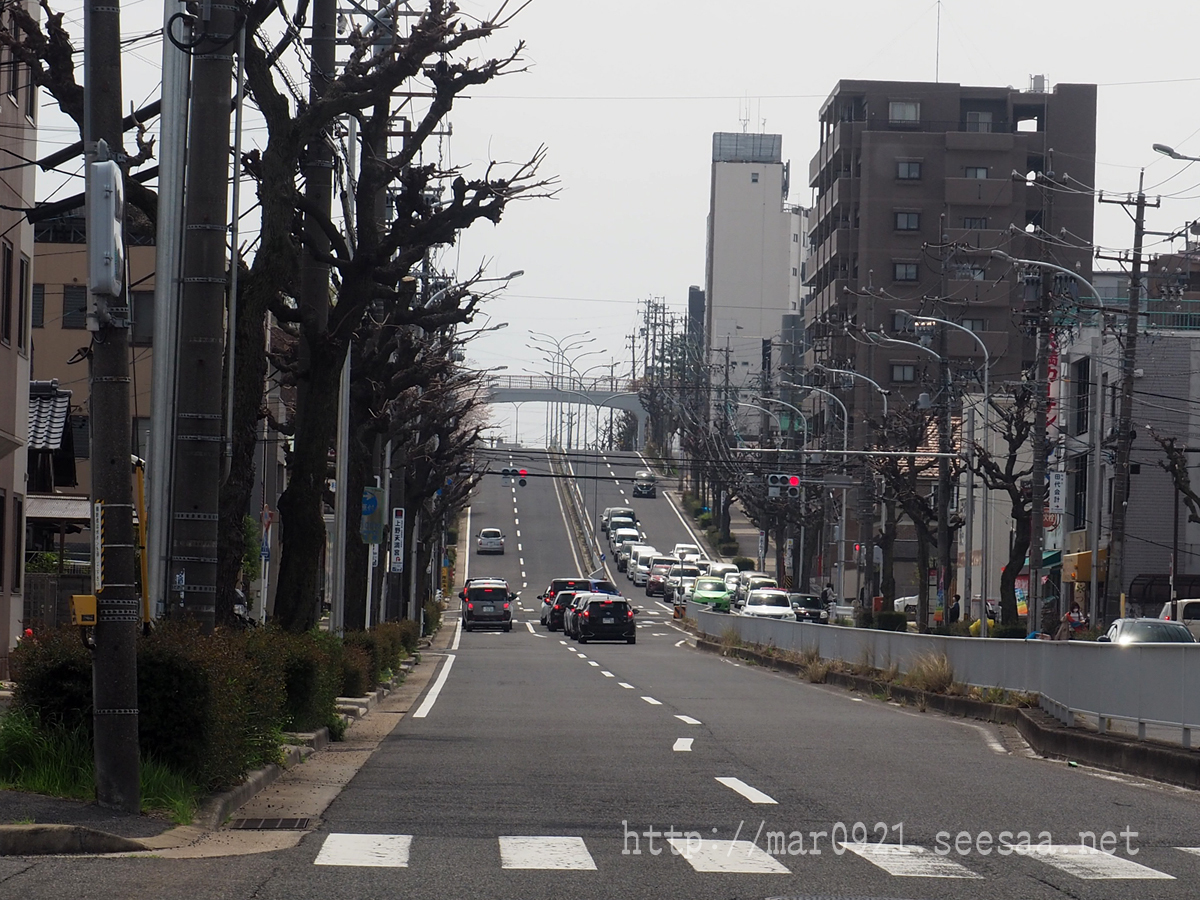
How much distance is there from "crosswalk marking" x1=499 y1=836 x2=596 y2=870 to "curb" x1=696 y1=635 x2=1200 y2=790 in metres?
7.29

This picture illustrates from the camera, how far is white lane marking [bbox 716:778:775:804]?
1203 centimetres

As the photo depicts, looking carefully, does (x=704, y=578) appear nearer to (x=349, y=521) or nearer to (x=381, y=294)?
(x=349, y=521)

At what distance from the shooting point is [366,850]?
919 centimetres

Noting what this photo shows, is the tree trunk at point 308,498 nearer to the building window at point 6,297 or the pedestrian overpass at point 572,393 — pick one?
the building window at point 6,297

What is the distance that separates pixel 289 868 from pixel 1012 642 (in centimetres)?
1691

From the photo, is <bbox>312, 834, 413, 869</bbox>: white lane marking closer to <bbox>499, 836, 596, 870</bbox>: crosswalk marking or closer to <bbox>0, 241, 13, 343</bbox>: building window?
<bbox>499, 836, 596, 870</bbox>: crosswalk marking

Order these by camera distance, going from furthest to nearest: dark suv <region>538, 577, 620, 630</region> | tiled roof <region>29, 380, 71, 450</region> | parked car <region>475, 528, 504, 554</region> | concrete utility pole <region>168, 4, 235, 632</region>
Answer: parked car <region>475, 528, 504, 554</region> < dark suv <region>538, 577, 620, 630</region> < tiled roof <region>29, 380, 71, 450</region> < concrete utility pole <region>168, 4, 235, 632</region>

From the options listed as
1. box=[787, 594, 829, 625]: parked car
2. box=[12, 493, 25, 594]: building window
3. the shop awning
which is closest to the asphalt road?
box=[12, 493, 25, 594]: building window

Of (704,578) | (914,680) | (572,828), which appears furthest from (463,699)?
(704,578)

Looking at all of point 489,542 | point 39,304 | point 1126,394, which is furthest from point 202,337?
point 489,542

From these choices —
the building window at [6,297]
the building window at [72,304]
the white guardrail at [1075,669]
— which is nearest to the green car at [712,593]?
the building window at [72,304]

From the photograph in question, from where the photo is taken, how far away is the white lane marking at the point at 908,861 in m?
8.64

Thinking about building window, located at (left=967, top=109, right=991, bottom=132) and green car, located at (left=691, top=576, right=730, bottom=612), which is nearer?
green car, located at (left=691, top=576, right=730, bottom=612)

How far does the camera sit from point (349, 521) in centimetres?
3033
